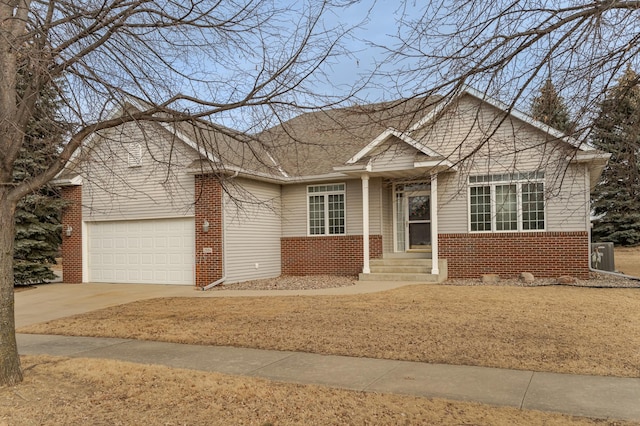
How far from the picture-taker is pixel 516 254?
15258 mm

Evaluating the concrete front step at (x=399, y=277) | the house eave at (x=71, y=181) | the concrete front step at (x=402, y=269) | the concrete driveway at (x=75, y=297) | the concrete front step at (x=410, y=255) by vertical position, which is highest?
the house eave at (x=71, y=181)

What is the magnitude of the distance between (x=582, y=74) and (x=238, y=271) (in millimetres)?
12938

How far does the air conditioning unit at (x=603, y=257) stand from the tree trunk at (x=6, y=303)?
1756 centimetres

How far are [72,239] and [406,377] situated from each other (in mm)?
15460

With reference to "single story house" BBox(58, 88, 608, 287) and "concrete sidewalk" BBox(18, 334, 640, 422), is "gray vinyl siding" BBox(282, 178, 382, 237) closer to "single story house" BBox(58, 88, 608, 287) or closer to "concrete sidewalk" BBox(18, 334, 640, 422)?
"single story house" BBox(58, 88, 608, 287)

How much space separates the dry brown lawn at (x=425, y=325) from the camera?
6.72 metres

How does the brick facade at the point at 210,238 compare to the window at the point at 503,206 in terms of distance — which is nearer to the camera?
the window at the point at 503,206

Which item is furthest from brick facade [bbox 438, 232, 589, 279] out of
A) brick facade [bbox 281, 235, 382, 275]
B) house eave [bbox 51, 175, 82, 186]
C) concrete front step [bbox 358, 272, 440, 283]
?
house eave [bbox 51, 175, 82, 186]

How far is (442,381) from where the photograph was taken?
5.68 metres

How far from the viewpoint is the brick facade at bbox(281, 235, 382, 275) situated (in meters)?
17.2

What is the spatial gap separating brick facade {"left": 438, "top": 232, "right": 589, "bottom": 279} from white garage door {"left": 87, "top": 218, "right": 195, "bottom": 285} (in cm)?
801

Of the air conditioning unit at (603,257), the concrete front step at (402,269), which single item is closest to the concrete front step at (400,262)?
the concrete front step at (402,269)

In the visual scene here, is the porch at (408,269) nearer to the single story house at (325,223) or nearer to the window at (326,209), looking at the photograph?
the single story house at (325,223)

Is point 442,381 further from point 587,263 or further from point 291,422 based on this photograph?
point 587,263
